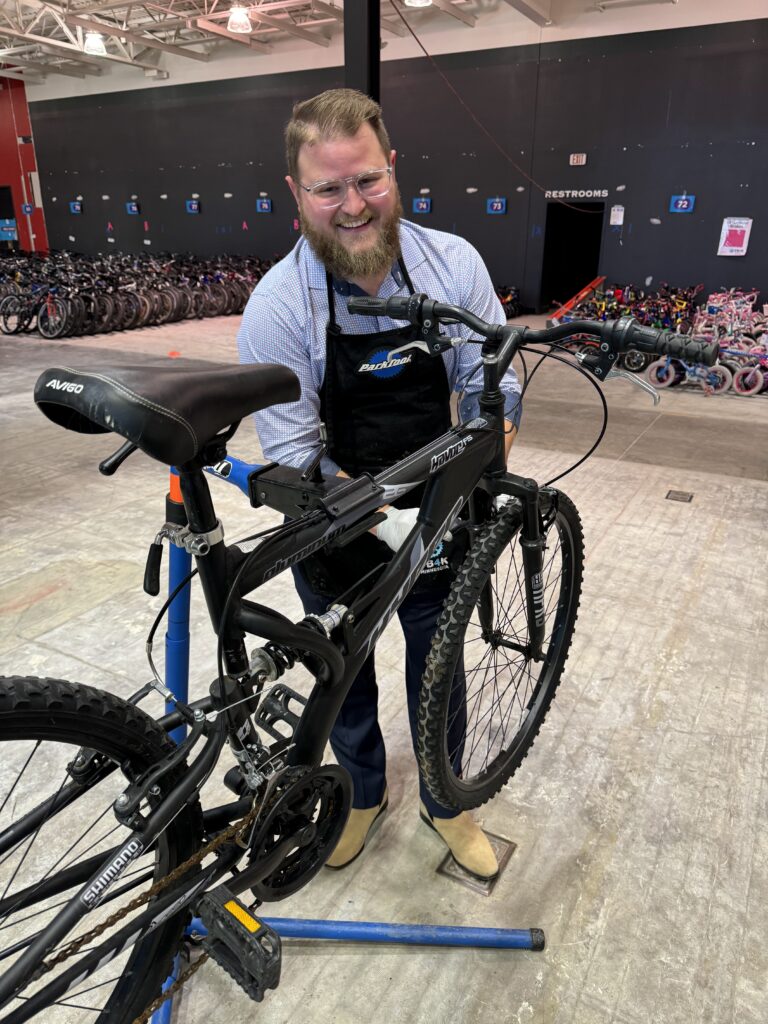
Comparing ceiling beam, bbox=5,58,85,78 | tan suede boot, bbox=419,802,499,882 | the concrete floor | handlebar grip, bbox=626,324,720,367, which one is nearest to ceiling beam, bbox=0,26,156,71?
ceiling beam, bbox=5,58,85,78

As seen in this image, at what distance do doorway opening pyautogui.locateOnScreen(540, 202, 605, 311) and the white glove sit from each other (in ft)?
35.2

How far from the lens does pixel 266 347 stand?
140cm

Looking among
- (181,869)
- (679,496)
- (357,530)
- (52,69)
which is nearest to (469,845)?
(181,869)

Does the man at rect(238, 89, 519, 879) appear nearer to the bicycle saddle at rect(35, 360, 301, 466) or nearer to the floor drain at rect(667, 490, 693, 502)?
the bicycle saddle at rect(35, 360, 301, 466)

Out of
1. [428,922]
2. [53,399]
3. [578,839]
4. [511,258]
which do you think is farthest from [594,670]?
[511,258]

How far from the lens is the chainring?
1.19m

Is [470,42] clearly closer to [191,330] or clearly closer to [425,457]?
[191,330]

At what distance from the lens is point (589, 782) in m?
1.95

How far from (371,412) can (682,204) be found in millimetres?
9846

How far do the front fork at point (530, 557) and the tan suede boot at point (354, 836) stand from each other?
0.56 m

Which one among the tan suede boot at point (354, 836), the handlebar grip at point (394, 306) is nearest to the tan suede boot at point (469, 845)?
the tan suede boot at point (354, 836)

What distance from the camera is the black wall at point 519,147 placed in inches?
357

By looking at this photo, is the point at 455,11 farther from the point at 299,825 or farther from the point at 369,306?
the point at 299,825

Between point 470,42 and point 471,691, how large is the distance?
1164cm
